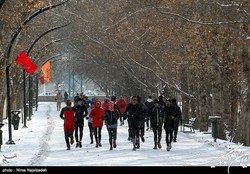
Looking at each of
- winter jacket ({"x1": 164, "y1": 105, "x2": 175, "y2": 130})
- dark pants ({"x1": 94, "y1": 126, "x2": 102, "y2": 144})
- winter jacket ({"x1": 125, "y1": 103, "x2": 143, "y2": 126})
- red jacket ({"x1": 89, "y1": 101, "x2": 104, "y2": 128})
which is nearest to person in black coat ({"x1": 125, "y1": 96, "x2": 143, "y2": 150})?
winter jacket ({"x1": 125, "y1": 103, "x2": 143, "y2": 126})

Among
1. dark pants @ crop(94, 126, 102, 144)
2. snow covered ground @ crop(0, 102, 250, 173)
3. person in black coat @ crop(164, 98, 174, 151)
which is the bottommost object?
snow covered ground @ crop(0, 102, 250, 173)

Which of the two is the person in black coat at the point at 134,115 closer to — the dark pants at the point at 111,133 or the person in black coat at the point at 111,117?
the person in black coat at the point at 111,117

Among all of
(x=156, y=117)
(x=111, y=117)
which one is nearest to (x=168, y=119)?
(x=156, y=117)

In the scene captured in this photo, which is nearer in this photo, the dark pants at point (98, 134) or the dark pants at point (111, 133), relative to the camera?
the dark pants at point (111, 133)

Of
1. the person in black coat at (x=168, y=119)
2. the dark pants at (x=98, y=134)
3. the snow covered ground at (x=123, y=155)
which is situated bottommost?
the snow covered ground at (x=123, y=155)

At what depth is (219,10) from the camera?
2573 cm

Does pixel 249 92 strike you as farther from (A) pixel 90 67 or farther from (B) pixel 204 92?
(A) pixel 90 67

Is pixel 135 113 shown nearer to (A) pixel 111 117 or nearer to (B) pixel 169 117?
(A) pixel 111 117

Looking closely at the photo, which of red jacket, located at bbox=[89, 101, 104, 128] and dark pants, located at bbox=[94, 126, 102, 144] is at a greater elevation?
red jacket, located at bbox=[89, 101, 104, 128]

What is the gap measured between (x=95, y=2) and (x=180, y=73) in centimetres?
1507

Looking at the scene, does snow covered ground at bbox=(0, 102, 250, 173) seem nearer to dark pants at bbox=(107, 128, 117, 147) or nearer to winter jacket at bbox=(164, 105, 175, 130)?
dark pants at bbox=(107, 128, 117, 147)

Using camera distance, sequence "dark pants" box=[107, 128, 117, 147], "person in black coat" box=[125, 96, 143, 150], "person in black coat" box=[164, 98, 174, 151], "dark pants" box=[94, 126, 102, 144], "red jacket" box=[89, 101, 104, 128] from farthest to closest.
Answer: "dark pants" box=[94, 126, 102, 144]
"red jacket" box=[89, 101, 104, 128]
"dark pants" box=[107, 128, 117, 147]
"person in black coat" box=[125, 96, 143, 150]
"person in black coat" box=[164, 98, 174, 151]

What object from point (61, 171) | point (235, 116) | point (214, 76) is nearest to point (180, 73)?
point (235, 116)

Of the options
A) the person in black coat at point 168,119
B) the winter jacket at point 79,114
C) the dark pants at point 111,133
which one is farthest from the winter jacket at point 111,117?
the person in black coat at point 168,119
